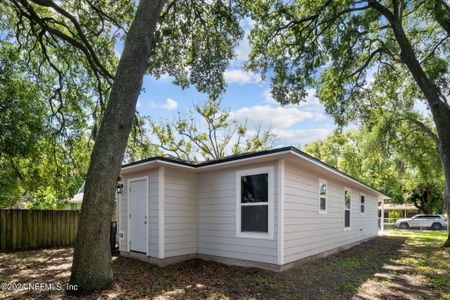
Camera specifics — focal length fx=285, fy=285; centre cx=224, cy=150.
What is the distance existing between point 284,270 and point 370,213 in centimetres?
1073

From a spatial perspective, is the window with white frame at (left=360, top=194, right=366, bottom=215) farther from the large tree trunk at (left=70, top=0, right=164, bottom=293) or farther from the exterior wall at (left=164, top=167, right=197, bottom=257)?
the large tree trunk at (left=70, top=0, right=164, bottom=293)

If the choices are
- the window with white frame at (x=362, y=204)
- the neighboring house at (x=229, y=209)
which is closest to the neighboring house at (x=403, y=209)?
the window with white frame at (x=362, y=204)

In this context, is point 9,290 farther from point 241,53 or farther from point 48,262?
point 241,53

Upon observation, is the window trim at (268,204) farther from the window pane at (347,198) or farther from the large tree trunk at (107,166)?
the window pane at (347,198)

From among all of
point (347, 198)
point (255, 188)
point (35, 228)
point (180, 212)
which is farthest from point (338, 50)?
point (35, 228)

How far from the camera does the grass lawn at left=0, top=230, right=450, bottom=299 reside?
4789 mm

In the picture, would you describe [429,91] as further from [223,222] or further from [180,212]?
[180,212]

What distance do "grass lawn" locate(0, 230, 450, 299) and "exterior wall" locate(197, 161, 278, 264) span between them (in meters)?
0.38

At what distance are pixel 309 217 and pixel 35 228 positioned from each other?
909 centimetres

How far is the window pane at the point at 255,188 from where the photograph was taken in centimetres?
664

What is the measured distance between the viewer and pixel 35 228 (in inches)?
386

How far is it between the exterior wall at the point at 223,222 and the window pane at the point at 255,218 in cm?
23

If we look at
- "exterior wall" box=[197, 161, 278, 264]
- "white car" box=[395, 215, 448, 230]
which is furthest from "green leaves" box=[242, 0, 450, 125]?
"white car" box=[395, 215, 448, 230]

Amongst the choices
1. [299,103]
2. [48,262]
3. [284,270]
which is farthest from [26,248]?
[299,103]
